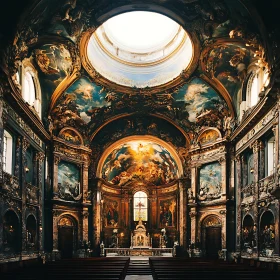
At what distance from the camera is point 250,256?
24.4 meters

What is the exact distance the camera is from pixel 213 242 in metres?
30.9

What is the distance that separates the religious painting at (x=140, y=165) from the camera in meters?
37.6

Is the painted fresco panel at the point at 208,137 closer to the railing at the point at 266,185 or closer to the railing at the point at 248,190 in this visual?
the railing at the point at 248,190

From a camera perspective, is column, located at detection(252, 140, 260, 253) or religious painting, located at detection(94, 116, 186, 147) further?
religious painting, located at detection(94, 116, 186, 147)

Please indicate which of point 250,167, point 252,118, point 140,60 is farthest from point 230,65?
point 140,60

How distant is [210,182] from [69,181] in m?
10.6

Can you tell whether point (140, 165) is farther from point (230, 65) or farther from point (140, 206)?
point (230, 65)

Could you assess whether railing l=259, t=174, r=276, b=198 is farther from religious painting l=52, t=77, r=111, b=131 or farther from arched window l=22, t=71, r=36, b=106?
arched window l=22, t=71, r=36, b=106

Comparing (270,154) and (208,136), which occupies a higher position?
(208,136)

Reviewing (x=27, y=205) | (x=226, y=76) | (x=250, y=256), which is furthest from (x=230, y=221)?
(x=27, y=205)

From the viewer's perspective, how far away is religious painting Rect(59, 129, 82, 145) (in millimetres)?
31659

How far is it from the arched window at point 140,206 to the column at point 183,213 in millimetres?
9090

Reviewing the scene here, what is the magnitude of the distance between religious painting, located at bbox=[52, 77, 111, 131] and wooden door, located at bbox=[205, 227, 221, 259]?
480 inches

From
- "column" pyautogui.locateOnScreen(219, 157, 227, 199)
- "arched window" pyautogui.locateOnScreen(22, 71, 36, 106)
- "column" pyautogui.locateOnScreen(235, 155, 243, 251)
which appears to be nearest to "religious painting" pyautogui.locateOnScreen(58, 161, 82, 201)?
"arched window" pyautogui.locateOnScreen(22, 71, 36, 106)
